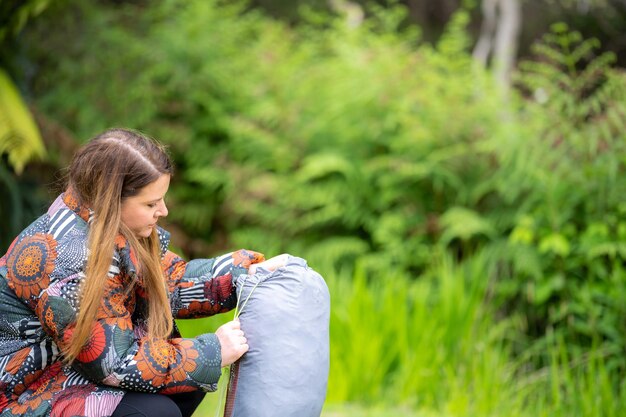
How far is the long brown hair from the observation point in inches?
95.4

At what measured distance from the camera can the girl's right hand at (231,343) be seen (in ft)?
8.52

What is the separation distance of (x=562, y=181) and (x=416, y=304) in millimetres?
1420

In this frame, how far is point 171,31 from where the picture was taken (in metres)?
8.02

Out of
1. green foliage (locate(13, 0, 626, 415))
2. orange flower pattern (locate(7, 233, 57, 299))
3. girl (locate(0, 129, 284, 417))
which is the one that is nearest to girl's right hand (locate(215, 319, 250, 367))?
girl (locate(0, 129, 284, 417))

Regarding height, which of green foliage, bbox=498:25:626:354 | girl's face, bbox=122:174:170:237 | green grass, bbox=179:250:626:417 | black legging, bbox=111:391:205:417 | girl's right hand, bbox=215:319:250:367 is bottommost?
green grass, bbox=179:250:626:417

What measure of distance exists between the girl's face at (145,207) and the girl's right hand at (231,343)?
0.44 metres

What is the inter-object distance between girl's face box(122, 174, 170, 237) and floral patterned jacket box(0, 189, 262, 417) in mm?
84

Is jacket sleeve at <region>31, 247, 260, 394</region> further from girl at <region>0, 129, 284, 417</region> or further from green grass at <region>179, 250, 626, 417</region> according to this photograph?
green grass at <region>179, 250, 626, 417</region>

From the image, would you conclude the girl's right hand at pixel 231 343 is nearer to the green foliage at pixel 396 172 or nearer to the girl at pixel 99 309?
the girl at pixel 99 309

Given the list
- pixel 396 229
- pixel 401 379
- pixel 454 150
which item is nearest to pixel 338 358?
pixel 401 379

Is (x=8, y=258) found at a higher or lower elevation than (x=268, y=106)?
higher

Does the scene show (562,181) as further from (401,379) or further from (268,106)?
(268,106)

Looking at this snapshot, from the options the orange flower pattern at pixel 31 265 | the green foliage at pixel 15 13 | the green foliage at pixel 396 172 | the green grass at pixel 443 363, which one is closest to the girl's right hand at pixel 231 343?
the orange flower pattern at pixel 31 265

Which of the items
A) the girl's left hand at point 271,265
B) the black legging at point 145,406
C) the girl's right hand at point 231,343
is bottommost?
the black legging at point 145,406
